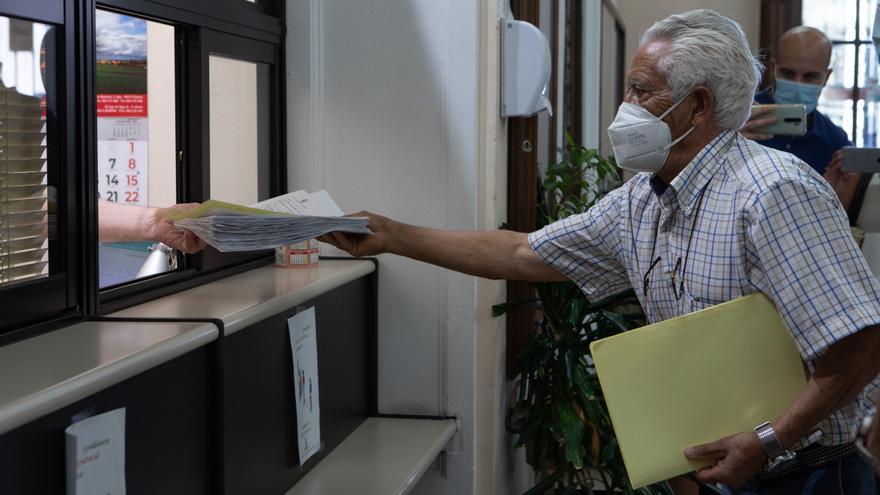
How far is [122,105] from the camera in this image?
2.23m

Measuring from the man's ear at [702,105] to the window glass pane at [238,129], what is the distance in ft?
3.82

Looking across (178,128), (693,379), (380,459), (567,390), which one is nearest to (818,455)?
(693,379)

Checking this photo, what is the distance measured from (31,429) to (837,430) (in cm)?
129

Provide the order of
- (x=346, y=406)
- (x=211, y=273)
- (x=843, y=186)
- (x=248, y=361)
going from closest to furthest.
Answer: (x=248, y=361) < (x=211, y=273) < (x=346, y=406) < (x=843, y=186)

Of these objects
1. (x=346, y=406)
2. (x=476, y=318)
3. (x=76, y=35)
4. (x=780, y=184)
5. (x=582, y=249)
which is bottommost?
(x=346, y=406)

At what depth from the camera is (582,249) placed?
219 centimetres

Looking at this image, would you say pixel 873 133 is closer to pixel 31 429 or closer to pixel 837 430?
pixel 837 430

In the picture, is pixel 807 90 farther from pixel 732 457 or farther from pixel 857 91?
pixel 857 91

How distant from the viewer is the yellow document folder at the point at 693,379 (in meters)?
1.75

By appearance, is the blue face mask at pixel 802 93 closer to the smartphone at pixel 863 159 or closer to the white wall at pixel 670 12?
the smartphone at pixel 863 159

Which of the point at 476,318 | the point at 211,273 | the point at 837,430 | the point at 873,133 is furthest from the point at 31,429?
the point at 873,133

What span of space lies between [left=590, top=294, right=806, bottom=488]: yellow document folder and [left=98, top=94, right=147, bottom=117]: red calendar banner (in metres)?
1.13

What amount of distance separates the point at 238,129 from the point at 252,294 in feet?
2.19

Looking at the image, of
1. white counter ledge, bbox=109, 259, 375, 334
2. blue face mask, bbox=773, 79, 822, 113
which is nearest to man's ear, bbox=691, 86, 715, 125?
white counter ledge, bbox=109, 259, 375, 334
